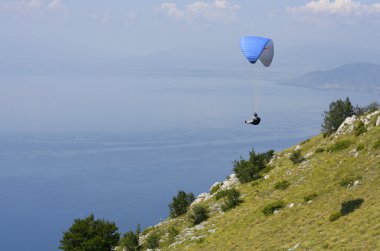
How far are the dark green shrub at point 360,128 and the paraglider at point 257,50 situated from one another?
1054 cm

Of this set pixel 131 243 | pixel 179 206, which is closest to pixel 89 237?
pixel 131 243

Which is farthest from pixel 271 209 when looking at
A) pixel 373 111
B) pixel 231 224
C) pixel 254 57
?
pixel 373 111

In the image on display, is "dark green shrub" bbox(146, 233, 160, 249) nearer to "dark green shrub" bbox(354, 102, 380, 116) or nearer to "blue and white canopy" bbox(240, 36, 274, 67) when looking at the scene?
"blue and white canopy" bbox(240, 36, 274, 67)

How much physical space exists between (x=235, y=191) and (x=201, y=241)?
8422 millimetres

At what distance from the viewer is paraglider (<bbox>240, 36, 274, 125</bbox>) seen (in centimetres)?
3356

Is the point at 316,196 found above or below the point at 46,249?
below

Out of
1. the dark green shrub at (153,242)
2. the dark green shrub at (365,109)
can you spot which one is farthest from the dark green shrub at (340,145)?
the dark green shrub at (153,242)

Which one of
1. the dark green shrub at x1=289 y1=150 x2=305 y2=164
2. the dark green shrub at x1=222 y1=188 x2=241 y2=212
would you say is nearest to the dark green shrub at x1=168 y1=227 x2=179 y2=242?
the dark green shrub at x1=222 y1=188 x2=241 y2=212

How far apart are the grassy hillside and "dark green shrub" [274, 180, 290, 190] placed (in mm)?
392

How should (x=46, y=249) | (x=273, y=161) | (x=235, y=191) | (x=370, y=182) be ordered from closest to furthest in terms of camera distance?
(x=370, y=182)
(x=235, y=191)
(x=273, y=161)
(x=46, y=249)

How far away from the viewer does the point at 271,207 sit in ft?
109

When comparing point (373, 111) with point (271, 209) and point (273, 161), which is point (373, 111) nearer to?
point (273, 161)

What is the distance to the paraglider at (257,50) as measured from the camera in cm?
3356

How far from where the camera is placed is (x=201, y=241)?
3253 cm
